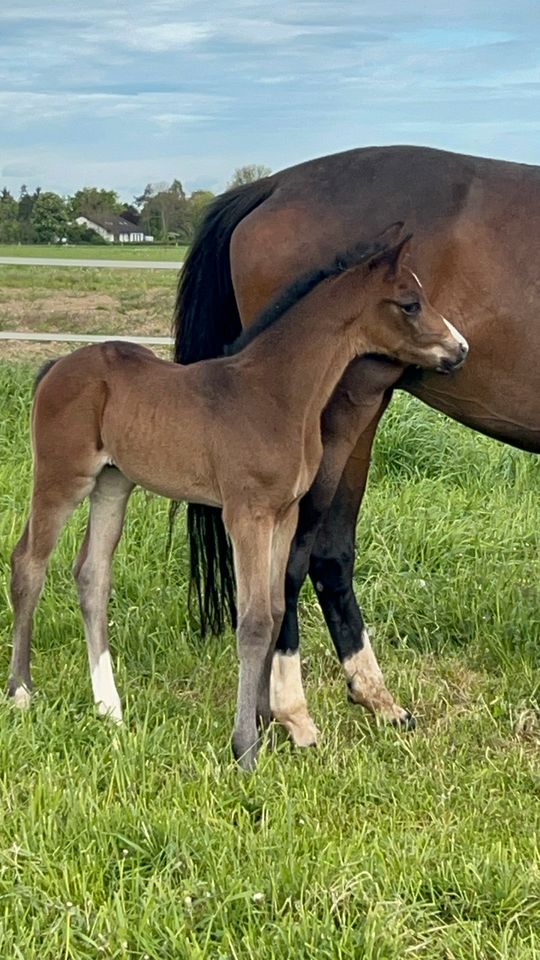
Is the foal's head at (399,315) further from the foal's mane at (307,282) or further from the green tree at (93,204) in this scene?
the green tree at (93,204)

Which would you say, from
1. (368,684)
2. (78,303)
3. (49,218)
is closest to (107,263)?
(49,218)

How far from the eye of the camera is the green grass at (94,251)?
34.5 ft

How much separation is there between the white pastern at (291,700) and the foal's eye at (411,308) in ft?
3.95

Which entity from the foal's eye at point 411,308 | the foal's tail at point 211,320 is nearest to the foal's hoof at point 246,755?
the foal's tail at point 211,320

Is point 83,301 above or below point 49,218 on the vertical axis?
below

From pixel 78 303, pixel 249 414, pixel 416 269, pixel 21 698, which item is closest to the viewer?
pixel 249 414

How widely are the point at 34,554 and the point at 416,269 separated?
1.50 metres

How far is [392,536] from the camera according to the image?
16.8ft

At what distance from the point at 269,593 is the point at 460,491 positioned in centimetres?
281

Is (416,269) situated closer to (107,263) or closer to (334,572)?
(334,572)

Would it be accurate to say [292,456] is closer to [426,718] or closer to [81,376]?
[81,376]

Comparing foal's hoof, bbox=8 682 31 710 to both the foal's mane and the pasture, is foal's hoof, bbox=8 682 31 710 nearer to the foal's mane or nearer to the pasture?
the foal's mane

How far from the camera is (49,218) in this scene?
41.3ft

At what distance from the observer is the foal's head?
3211mm
